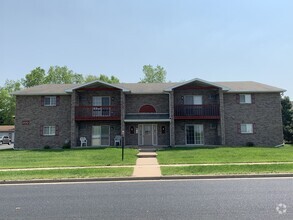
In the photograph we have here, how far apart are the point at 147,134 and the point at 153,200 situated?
17.4 m

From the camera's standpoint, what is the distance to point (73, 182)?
405 inches

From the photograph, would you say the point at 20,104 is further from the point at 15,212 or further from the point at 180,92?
the point at 15,212

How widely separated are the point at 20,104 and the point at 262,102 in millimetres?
22339

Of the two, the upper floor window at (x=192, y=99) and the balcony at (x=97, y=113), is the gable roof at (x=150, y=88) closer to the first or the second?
the upper floor window at (x=192, y=99)

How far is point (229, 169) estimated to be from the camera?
11.6 meters

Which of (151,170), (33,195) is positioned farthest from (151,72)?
(33,195)

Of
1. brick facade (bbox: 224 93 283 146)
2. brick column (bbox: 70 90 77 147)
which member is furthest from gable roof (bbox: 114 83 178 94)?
brick facade (bbox: 224 93 283 146)

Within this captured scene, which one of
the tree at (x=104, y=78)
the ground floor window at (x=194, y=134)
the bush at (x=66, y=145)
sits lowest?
the bush at (x=66, y=145)

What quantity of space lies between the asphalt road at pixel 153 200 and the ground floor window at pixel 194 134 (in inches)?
569

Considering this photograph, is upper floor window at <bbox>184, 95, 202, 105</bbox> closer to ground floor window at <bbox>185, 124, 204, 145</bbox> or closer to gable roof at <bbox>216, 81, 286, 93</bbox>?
ground floor window at <bbox>185, 124, 204, 145</bbox>

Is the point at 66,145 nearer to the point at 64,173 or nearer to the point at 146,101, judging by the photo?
the point at 146,101

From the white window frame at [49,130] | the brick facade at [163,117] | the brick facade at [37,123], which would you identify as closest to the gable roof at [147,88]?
the brick facade at [163,117]

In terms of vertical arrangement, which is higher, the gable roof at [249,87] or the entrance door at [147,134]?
the gable roof at [249,87]

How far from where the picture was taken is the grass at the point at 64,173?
1082 cm
